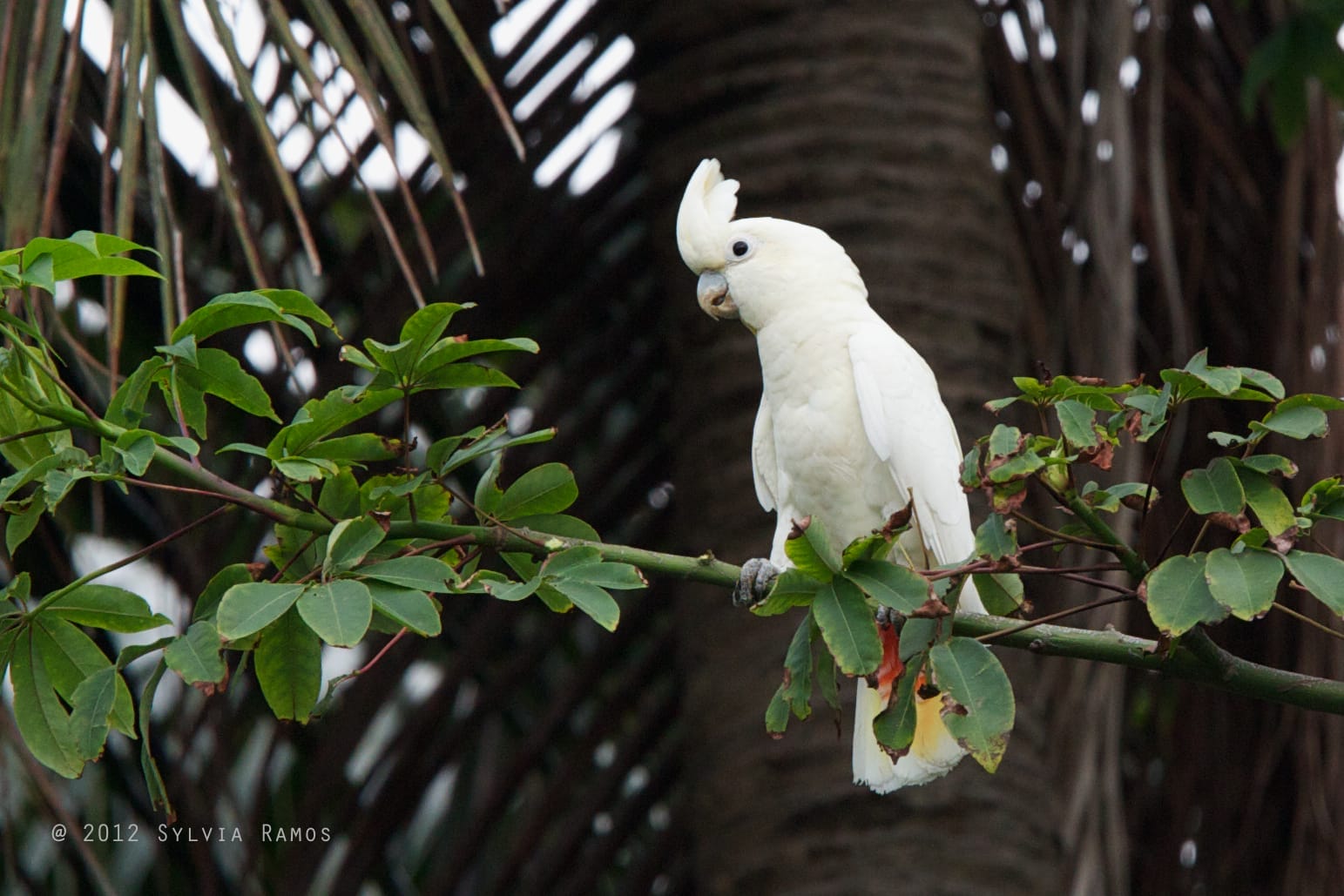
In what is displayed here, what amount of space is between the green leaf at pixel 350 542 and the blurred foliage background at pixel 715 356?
1.02m

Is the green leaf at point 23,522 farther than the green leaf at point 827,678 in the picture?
No

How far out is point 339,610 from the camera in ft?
3.35

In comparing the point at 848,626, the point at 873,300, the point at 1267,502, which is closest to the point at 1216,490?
the point at 1267,502

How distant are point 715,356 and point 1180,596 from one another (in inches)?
53.8

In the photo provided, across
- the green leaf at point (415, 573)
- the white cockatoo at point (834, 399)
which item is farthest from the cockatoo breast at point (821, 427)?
the green leaf at point (415, 573)

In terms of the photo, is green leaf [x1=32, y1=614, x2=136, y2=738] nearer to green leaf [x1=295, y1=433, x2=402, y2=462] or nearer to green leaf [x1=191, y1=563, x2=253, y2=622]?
green leaf [x1=191, y1=563, x2=253, y2=622]

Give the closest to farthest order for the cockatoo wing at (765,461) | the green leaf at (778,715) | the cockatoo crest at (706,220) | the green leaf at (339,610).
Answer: the green leaf at (339,610), the green leaf at (778,715), the cockatoo crest at (706,220), the cockatoo wing at (765,461)

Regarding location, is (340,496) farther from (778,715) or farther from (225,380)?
(778,715)

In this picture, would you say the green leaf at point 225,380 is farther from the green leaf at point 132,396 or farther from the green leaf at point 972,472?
the green leaf at point 972,472

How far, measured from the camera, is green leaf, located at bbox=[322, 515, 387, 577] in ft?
3.52

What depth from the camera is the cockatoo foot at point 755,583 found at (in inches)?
66.8

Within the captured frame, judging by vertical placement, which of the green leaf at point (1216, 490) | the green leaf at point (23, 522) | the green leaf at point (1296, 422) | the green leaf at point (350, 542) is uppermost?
the green leaf at point (23, 522)

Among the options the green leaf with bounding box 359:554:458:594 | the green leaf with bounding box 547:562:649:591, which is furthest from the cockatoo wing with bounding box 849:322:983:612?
the green leaf with bounding box 359:554:458:594

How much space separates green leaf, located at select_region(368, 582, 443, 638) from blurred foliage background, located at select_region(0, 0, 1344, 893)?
3.47ft
